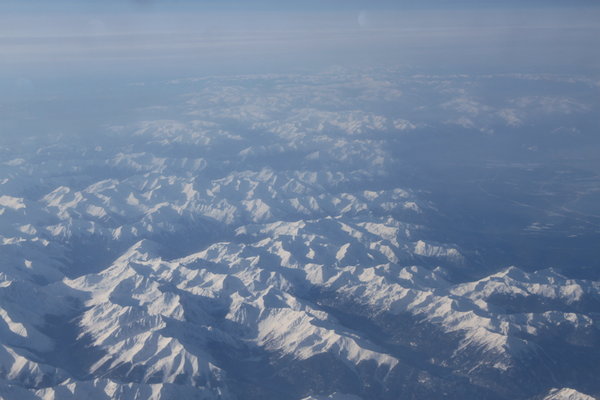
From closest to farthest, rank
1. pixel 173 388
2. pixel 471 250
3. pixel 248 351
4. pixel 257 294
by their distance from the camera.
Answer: pixel 173 388 < pixel 248 351 < pixel 257 294 < pixel 471 250

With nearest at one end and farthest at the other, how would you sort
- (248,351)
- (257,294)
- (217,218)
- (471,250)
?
(248,351) → (257,294) → (471,250) → (217,218)

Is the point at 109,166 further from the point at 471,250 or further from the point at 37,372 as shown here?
the point at 37,372

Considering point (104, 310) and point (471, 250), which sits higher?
point (104, 310)

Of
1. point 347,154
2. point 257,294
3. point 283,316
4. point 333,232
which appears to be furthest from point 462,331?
point 347,154

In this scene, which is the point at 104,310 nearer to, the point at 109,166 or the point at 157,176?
the point at 157,176

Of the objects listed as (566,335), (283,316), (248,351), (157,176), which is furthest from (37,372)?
(157,176)

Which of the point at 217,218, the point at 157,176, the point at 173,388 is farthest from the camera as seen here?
the point at 157,176

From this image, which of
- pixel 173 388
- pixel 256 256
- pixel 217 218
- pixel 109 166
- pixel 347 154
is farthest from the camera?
pixel 347 154

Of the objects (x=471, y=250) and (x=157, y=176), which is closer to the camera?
(x=471, y=250)

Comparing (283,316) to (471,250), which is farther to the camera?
(471,250)
